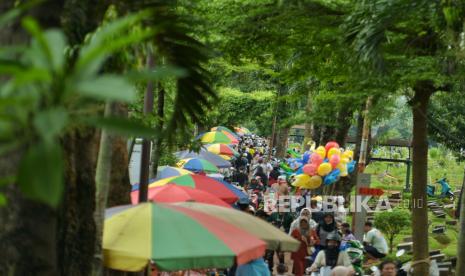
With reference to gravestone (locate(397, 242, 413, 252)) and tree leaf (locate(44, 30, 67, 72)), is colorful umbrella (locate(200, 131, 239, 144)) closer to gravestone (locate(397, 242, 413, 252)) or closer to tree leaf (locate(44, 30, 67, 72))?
gravestone (locate(397, 242, 413, 252))

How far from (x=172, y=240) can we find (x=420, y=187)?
6.93 m

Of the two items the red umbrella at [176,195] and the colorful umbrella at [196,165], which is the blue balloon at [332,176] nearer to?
the colorful umbrella at [196,165]

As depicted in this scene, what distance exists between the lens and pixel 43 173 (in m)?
1.25

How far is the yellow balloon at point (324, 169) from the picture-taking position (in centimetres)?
1611

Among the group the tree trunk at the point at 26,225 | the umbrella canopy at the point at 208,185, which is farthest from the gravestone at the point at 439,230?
the tree trunk at the point at 26,225

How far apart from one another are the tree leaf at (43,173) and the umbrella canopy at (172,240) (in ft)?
14.1

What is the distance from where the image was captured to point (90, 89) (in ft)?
4.21

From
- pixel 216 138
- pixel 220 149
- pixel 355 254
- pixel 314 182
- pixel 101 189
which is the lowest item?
pixel 355 254

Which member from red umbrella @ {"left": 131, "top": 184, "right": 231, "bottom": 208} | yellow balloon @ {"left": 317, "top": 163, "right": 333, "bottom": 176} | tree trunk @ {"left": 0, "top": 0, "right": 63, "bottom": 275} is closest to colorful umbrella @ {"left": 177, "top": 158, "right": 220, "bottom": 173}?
yellow balloon @ {"left": 317, "top": 163, "right": 333, "bottom": 176}

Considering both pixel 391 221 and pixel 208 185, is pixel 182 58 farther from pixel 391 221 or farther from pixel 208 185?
pixel 391 221

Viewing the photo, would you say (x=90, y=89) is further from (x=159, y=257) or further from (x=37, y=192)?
(x=159, y=257)

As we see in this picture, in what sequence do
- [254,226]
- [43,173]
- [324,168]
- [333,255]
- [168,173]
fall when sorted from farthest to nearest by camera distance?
1. [324,168]
2. [168,173]
3. [333,255]
4. [254,226]
5. [43,173]

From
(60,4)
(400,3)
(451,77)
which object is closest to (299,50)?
(451,77)

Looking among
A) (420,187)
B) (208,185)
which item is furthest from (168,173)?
(420,187)
